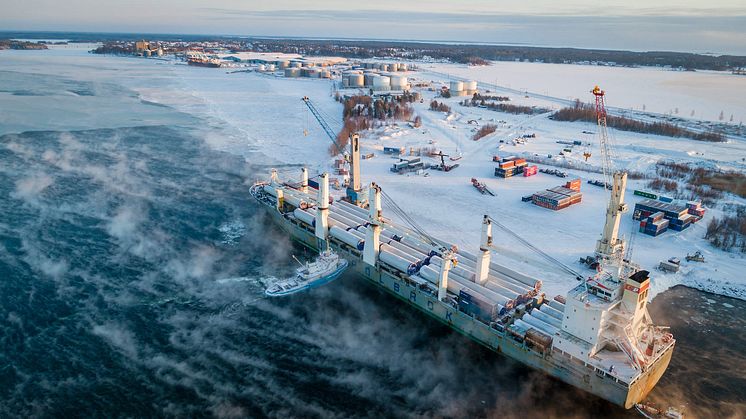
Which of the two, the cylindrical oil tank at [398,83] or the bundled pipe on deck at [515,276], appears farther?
the cylindrical oil tank at [398,83]

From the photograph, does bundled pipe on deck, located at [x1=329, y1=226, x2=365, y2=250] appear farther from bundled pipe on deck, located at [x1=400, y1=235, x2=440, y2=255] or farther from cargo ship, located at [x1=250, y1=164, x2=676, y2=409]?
bundled pipe on deck, located at [x1=400, y1=235, x2=440, y2=255]

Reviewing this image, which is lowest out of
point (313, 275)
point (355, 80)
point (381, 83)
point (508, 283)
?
point (313, 275)

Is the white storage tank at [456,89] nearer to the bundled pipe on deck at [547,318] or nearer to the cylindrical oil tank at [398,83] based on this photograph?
the cylindrical oil tank at [398,83]

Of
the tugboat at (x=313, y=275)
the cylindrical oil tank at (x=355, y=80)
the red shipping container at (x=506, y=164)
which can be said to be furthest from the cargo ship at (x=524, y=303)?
the cylindrical oil tank at (x=355, y=80)

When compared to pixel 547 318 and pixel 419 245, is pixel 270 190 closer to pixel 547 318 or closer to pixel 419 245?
pixel 419 245

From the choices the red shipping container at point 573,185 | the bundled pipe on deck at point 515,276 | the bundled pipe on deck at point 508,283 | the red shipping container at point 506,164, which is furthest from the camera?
the red shipping container at point 506,164

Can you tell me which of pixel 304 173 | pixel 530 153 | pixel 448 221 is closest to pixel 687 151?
pixel 530 153

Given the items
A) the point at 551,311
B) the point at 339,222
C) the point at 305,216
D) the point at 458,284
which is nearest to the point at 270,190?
the point at 305,216
